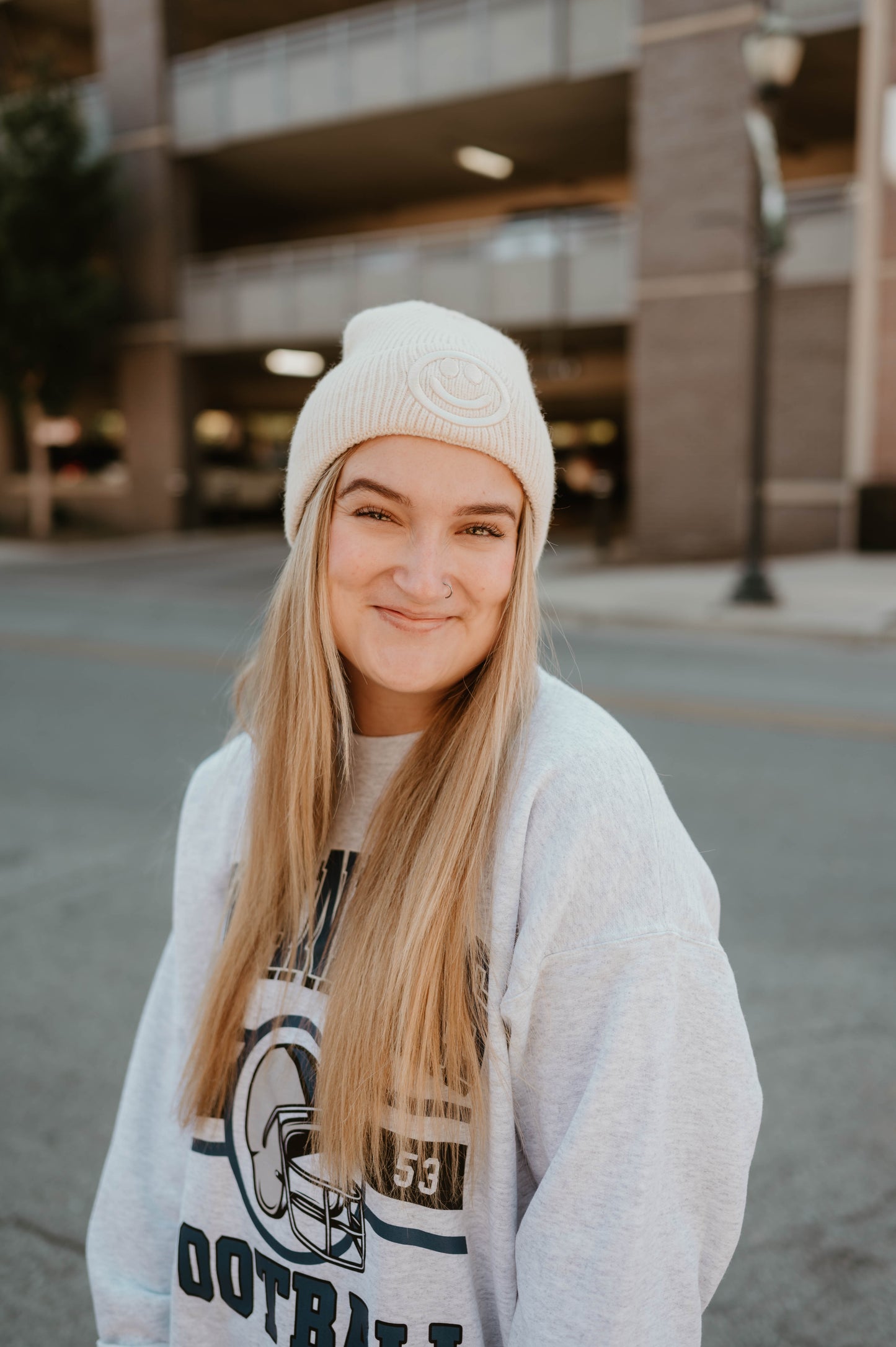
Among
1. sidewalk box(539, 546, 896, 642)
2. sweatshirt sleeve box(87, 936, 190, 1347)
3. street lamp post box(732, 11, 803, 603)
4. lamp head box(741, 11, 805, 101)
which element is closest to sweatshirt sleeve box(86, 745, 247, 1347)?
sweatshirt sleeve box(87, 936, 190, 1347)

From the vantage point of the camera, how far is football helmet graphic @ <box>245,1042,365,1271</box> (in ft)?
4.66

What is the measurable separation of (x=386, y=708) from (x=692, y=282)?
56.5 feet

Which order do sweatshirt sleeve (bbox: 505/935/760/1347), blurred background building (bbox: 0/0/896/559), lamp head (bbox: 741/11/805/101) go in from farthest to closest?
blurred background building (bbox: 0/0/896/559) < lamp head (bbox: 741/11/805/101) < sweatshirt sleeve (bbox: 505/935/760/1347)

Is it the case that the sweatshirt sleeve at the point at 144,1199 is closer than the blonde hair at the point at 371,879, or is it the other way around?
the blonde hair at the point at 371,879

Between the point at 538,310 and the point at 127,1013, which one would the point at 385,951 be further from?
the point at 538,310

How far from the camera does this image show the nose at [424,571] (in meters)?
1.40

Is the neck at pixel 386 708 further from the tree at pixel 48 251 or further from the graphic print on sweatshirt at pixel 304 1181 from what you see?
the tree at pixel 48 251

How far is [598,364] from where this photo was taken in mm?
26156

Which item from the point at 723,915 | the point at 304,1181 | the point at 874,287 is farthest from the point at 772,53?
the point at 304,1181

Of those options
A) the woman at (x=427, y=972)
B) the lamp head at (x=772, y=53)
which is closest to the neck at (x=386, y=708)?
the woman at (x=427, y=972)

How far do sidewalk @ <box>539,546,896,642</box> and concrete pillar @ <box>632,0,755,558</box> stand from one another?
5.40 ft

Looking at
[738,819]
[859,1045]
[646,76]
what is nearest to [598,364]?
[646,76]

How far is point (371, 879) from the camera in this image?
1.43 metres

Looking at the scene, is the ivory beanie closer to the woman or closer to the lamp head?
the woman
